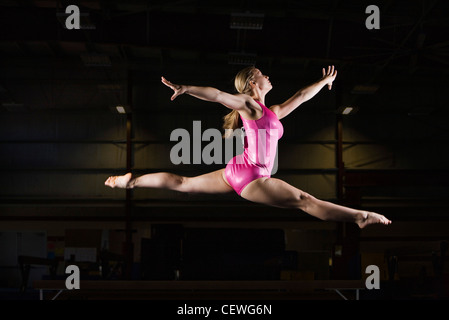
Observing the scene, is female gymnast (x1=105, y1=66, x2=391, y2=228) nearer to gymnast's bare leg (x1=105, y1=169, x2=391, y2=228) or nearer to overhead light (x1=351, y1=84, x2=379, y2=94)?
gymnast's bare leg (x1=105, y1=169, x2=391, y2=228)

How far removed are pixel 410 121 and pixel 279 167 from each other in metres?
3.86

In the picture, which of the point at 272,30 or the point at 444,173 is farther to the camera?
the point at 444,173

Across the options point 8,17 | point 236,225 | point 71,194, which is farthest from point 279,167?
point 8,17

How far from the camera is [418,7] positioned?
446 inches

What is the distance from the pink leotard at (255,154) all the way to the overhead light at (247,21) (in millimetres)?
4877

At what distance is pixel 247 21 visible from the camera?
30.4 ft

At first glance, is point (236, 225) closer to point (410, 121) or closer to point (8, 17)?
point (410, 121)

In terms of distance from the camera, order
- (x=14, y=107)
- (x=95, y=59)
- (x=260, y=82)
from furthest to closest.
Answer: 1. (x=14, y=107)
2. (x=95, y=59)
3. (x=260, y=82)

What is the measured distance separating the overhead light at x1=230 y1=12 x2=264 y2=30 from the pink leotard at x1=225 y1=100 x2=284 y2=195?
4.88 meters

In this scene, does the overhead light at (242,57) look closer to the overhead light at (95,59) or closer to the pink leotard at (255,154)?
the overhead light at (95,59)

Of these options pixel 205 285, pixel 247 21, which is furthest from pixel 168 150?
pixel 205 285

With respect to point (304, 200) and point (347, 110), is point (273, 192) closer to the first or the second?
point (304, 200)

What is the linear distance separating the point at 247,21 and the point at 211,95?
566cm

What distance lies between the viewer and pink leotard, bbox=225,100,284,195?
4578 millimetres
